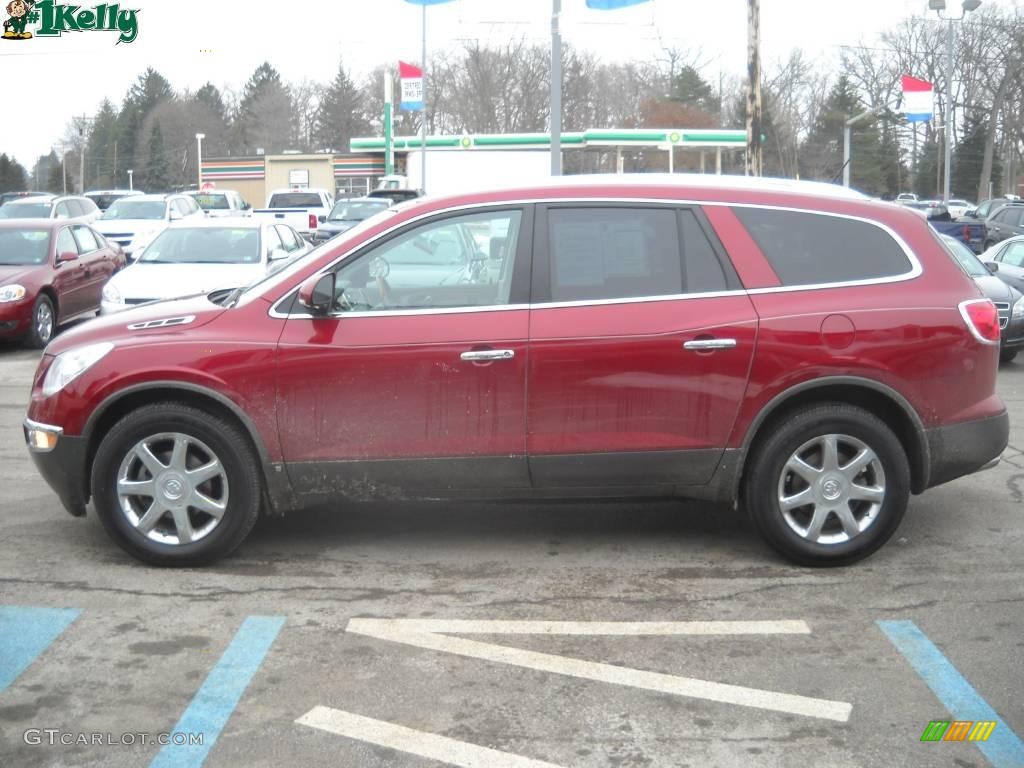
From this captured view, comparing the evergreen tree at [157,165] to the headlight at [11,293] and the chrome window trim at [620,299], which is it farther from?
the chrome window trim at [620,299]

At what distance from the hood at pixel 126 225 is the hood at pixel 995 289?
17.5m

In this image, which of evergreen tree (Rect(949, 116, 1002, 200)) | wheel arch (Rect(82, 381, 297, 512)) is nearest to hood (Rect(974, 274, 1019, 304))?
wheel arch (Rect(82, 381, 297, 512))

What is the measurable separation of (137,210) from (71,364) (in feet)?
73.7

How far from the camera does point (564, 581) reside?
5516 mm

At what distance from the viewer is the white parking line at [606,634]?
419 centimetres

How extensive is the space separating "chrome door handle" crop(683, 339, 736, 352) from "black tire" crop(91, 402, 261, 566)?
2.13 meters

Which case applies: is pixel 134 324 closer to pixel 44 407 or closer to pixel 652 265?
pixel 44 407

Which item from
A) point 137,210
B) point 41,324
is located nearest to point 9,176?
point 137,210

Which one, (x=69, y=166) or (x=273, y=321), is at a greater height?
(x=69, y=166)

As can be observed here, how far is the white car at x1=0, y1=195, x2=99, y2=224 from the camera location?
1013 inches

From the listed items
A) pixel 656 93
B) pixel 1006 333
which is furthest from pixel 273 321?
pixel 656 93

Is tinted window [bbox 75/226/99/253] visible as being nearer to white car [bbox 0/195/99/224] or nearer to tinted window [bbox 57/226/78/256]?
tinted window [bbox 57/226/78/256]

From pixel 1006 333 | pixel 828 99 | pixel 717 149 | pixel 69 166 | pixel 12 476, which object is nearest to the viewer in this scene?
pixel 12 476

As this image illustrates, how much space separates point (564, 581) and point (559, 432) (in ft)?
2.30
